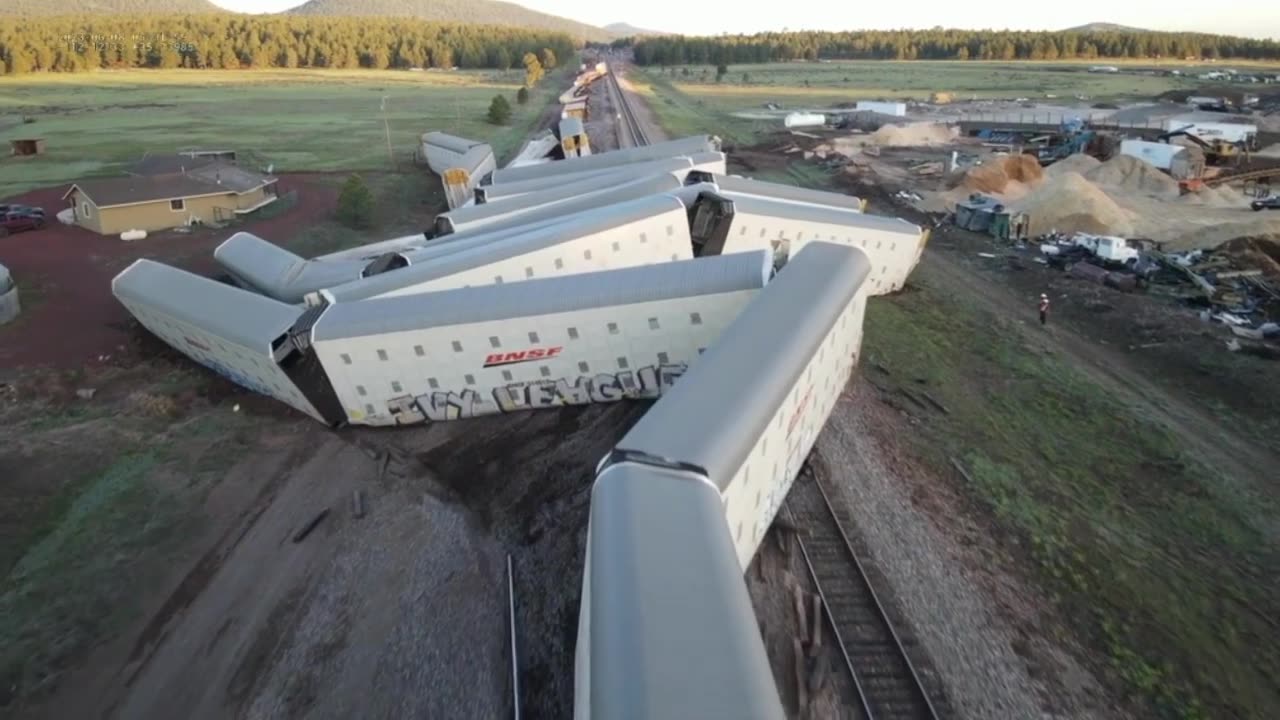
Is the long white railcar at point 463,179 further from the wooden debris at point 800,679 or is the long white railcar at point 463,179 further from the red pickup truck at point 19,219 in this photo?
the wooden debris at point 800,679

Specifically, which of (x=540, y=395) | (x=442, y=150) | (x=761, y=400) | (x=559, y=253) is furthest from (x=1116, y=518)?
(x=442, y=150)

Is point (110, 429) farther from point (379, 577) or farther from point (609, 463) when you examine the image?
point (609, 463)

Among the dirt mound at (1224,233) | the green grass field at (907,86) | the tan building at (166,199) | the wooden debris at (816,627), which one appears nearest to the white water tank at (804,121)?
the green grass field at (907,86)

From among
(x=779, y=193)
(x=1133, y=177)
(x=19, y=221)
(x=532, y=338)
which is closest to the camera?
(x=532, y=338)

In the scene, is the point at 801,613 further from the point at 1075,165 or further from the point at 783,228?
the point at 1075,165

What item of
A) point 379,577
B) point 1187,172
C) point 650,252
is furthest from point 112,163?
point 1187,172

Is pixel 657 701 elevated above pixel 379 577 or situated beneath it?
elevated above

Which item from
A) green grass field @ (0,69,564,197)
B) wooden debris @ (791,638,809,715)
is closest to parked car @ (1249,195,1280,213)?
wooden debris @ (791,638,809,715)
